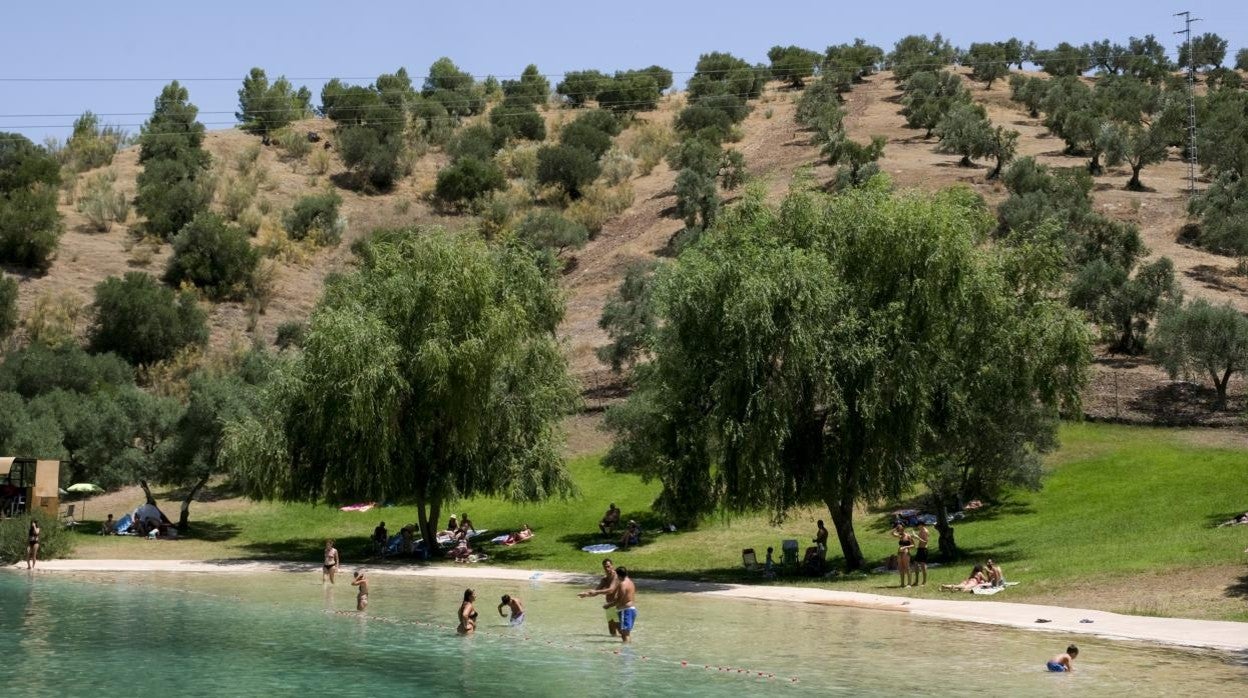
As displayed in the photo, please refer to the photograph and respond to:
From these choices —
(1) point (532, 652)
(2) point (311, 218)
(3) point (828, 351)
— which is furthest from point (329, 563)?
(2) point (311, 218)

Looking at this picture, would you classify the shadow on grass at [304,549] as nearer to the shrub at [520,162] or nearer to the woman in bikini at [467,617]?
the woman in bikini at [467,617]

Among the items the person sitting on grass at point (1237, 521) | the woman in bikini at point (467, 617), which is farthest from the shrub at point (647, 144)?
the woman in bikini at point (467, 617)

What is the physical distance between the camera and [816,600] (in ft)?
116

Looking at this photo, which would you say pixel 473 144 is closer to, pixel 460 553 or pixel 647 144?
pixel 647 144

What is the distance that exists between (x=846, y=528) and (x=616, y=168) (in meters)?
84.7

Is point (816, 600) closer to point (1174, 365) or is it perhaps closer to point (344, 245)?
point (1174, 365)

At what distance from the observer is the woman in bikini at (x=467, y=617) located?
3133 cm

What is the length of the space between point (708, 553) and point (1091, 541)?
41.5ft

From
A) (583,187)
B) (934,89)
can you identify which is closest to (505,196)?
(583,187)

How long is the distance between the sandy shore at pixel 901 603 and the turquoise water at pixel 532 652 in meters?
0.74

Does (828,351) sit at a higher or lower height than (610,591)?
higher

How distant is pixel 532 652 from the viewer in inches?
1152

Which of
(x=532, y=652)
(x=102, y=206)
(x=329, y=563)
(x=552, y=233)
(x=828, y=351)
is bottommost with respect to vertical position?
(x=532, y=652)

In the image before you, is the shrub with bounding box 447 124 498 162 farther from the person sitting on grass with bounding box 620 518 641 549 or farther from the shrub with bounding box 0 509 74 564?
the person sitting on grass with bounding box 620 518 641 549
